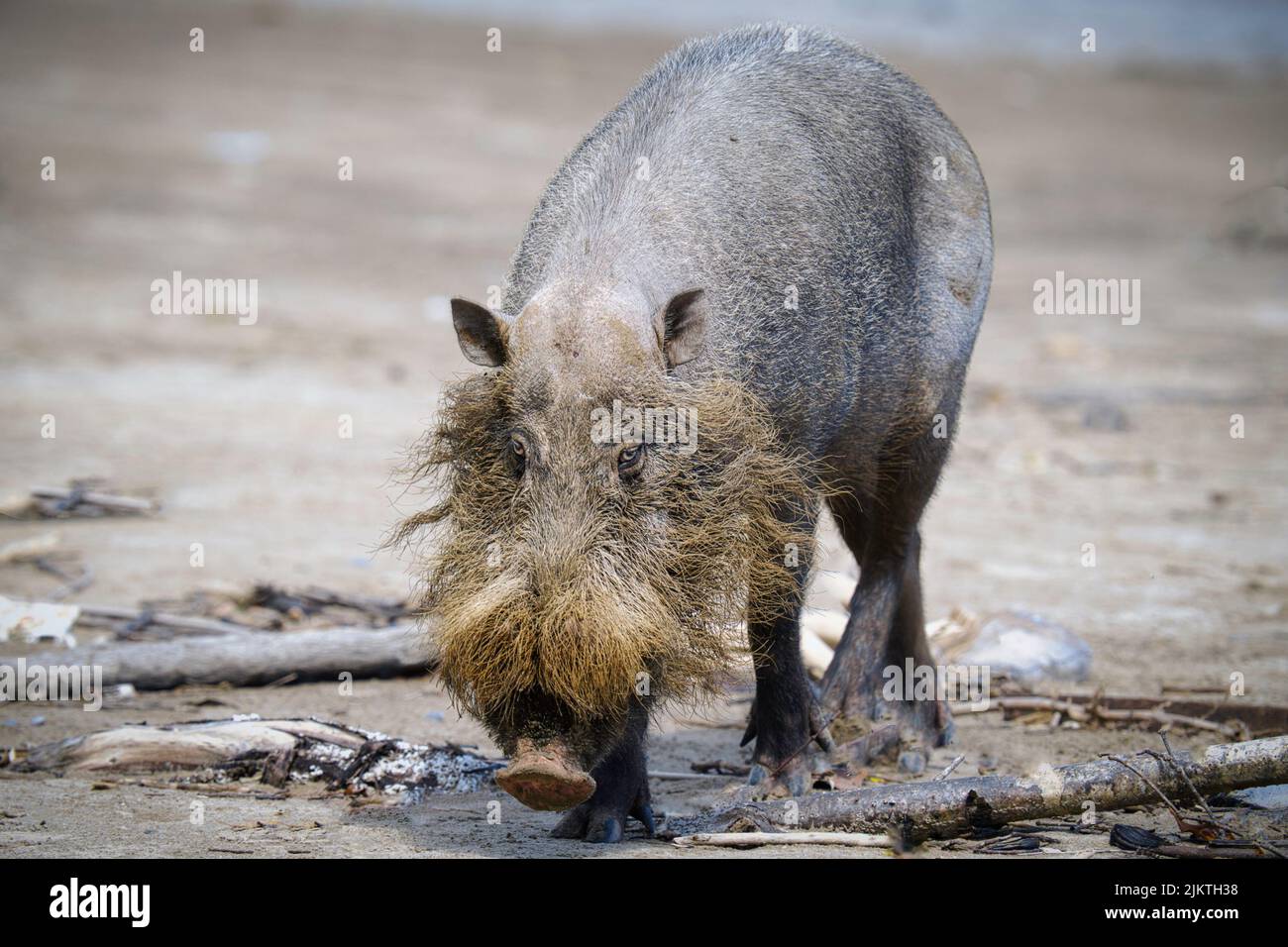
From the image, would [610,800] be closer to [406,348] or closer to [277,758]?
[277,758]

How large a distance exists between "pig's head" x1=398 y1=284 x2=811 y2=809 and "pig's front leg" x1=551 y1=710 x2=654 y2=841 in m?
0.50

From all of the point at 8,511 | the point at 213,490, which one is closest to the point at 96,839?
the point at 8,511

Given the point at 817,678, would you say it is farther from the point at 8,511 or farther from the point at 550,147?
the point at 550,147

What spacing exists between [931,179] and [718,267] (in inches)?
63.9

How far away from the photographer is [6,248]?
17.2m

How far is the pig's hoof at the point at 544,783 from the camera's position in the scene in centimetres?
431

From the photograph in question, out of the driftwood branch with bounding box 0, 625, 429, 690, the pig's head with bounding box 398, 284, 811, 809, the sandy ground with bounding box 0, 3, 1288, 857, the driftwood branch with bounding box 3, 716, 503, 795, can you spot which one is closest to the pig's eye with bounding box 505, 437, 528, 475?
the pig's head with bounding box 398, 284, 811, 809

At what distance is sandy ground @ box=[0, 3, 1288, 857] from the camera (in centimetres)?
666

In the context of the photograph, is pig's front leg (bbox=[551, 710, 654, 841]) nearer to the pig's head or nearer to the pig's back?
the pig's head

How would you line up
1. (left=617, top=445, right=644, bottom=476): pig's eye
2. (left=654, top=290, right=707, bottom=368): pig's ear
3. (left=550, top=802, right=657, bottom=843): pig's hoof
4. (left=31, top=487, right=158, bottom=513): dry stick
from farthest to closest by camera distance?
(left=31, top=487, right=158, bottom=513): dry stick → (left=550, top=802, right=657, bottom=843): pig's hoof → (left=654, top=290, right=707, bottom=368): pig's ear → (left=617, top=445, right=644, bottom=476): pig's eye

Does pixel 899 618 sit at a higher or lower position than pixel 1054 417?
lower

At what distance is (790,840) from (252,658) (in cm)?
297

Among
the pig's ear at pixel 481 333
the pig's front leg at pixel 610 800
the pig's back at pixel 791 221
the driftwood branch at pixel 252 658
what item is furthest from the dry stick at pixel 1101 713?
the pig's ear at pixel 481 333

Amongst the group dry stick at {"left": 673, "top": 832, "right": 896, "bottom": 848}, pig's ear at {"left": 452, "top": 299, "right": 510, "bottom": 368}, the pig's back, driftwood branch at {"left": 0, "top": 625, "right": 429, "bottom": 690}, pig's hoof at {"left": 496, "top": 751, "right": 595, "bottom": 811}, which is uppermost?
the pig's back
